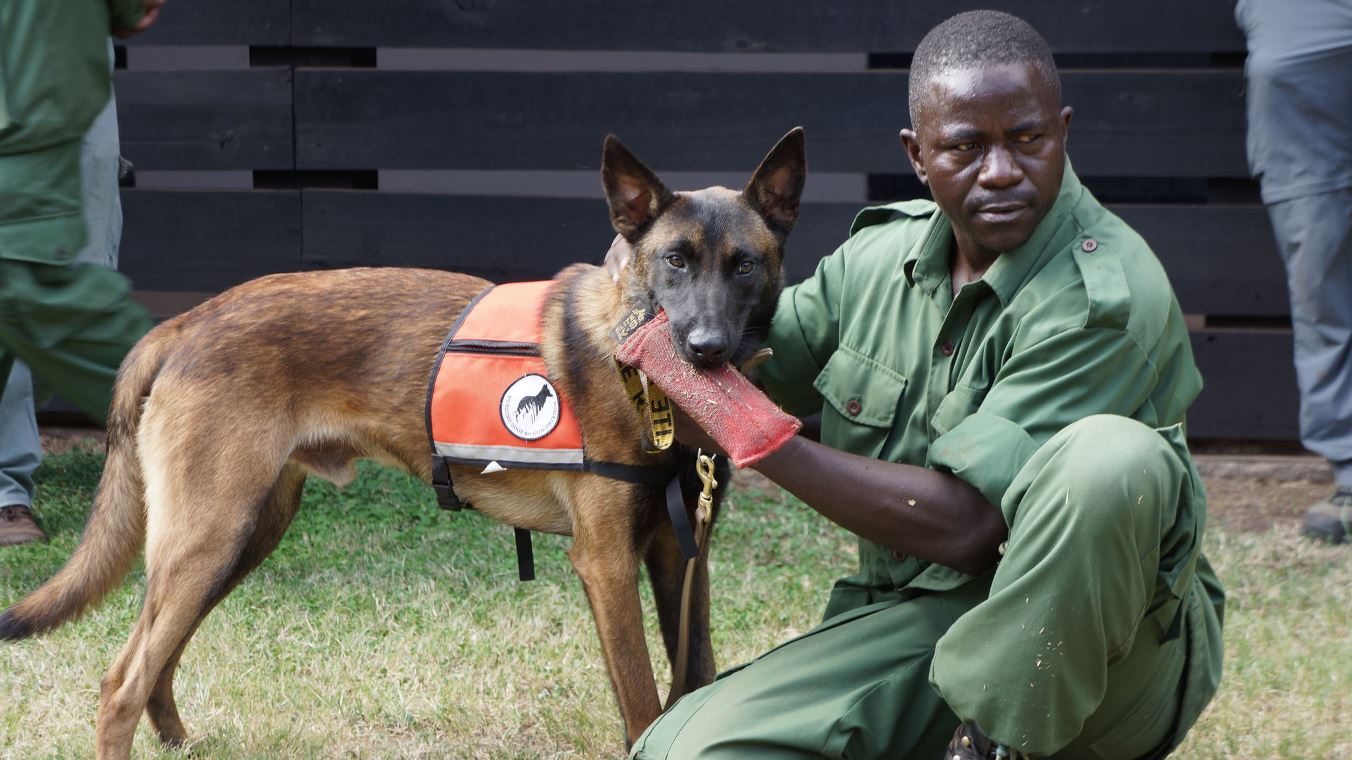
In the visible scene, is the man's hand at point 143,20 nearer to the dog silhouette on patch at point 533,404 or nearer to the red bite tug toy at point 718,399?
the dog silhouette on patch at point 533,404

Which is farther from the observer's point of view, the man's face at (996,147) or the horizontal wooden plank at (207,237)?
the horizontal wooden plank at (207,237)

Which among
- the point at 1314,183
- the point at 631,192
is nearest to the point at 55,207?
the point at 631,192

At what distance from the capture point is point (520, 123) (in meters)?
5.53

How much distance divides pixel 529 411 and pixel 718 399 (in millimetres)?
728

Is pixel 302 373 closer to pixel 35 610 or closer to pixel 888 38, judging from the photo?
pixel 35 610

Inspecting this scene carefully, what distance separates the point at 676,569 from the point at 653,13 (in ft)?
9.83

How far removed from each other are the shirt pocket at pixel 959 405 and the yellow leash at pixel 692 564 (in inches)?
19.4

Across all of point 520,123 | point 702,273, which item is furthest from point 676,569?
point 520,123

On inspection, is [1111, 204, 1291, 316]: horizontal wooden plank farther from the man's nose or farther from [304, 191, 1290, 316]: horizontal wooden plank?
the man's nose

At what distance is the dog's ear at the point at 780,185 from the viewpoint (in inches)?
112

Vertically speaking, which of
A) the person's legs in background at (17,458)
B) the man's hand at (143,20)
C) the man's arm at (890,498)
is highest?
the man's hand at (143,20)

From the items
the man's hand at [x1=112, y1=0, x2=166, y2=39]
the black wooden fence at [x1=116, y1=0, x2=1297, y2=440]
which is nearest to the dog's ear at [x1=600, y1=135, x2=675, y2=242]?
the man's hand at [x1=112, y1=0, x2=166, y2=39]

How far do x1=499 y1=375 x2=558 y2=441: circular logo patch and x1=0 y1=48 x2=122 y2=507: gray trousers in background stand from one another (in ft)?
6.67

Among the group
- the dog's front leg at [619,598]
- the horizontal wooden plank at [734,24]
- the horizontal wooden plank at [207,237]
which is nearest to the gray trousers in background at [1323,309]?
the horizontal wooden plank at [734,24]
